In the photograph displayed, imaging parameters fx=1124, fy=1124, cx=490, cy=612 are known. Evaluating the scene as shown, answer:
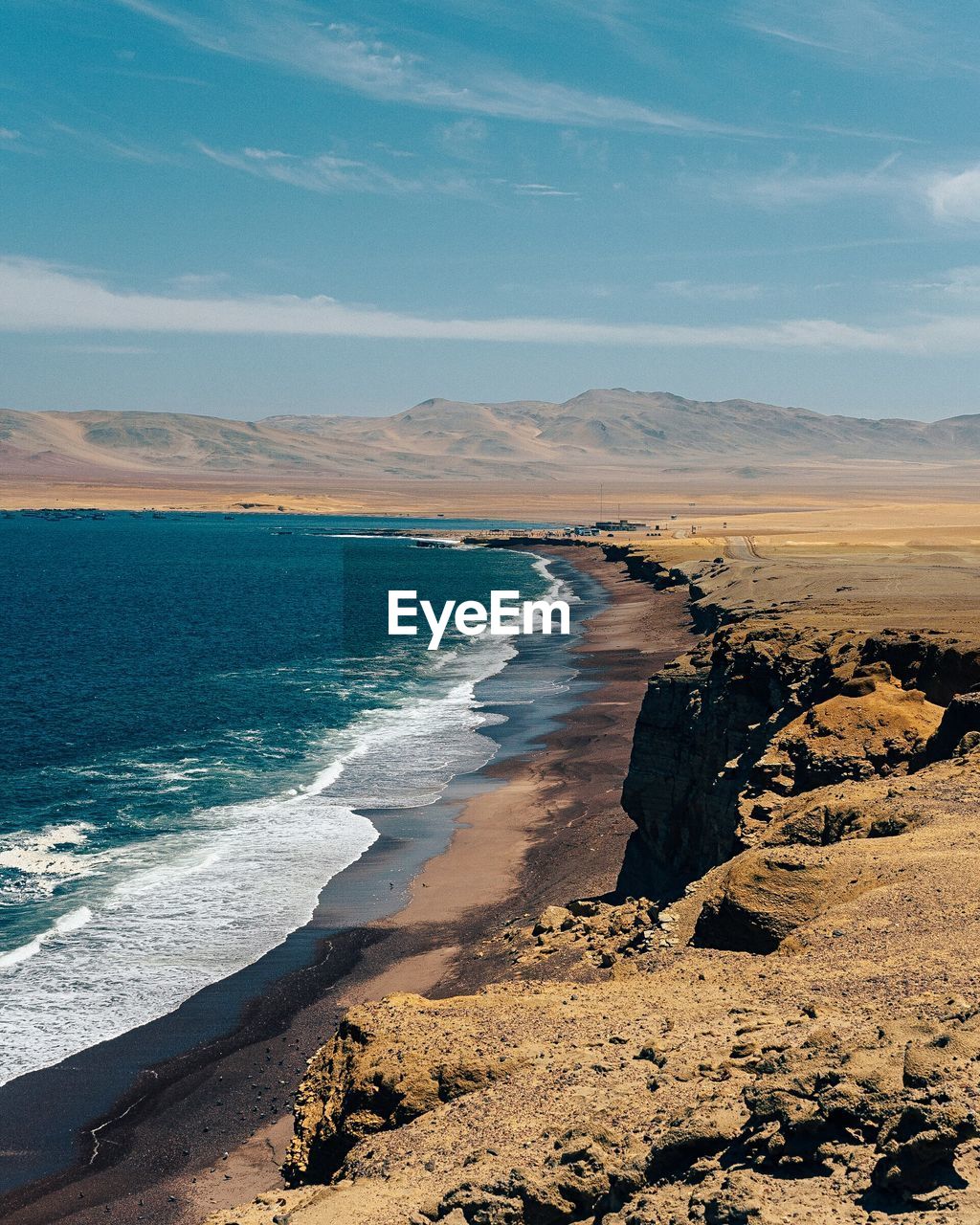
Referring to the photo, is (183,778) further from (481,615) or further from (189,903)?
(481,615)

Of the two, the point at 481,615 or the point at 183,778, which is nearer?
the point at 183,778

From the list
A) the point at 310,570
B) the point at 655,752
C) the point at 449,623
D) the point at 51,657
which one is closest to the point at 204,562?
the point at 310,570

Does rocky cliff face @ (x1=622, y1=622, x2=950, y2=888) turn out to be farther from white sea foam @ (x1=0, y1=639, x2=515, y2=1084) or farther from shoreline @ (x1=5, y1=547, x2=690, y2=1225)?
white sea foam @ (x1=0, y1=639, x2=515, y2=1084)

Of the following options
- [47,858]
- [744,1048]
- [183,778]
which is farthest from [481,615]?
[744,1048]

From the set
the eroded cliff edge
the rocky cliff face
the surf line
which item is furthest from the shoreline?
the surf line

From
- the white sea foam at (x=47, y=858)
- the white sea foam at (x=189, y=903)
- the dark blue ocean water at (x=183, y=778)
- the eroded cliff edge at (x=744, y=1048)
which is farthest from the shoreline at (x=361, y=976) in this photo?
Answer: the white sea foam at (x=47, y=858)

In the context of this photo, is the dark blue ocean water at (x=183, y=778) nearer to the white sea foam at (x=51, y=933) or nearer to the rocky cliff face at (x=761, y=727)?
the white sea foam at (x=51, y=933)
